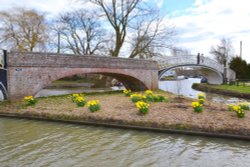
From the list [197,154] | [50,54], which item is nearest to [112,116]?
[197,154]

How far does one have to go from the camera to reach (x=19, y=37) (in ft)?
105

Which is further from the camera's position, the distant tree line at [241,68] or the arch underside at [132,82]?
the distant tree line at [241,68]

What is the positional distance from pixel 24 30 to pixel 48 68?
2014 cm

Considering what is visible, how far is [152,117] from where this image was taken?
9.84 metres

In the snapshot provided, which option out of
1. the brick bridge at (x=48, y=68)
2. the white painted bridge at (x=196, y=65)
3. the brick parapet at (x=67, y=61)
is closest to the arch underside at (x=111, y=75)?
the brick bridge at (x=48, y=68)

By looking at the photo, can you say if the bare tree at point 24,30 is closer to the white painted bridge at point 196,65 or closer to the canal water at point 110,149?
the white painted bridge at point 196,65

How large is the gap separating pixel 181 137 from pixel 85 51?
26.0m

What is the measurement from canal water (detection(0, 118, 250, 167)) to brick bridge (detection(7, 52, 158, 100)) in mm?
4483

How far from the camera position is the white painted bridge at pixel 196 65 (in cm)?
2407

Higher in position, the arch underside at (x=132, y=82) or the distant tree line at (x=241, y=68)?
the distant tree line at (x=241, y=68)

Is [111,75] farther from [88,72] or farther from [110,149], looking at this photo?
[110,149]

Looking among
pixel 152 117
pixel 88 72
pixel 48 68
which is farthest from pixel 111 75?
pixel 152 117

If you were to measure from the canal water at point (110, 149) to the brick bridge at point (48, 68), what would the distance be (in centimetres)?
448

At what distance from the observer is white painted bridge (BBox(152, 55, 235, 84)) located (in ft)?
79.0
